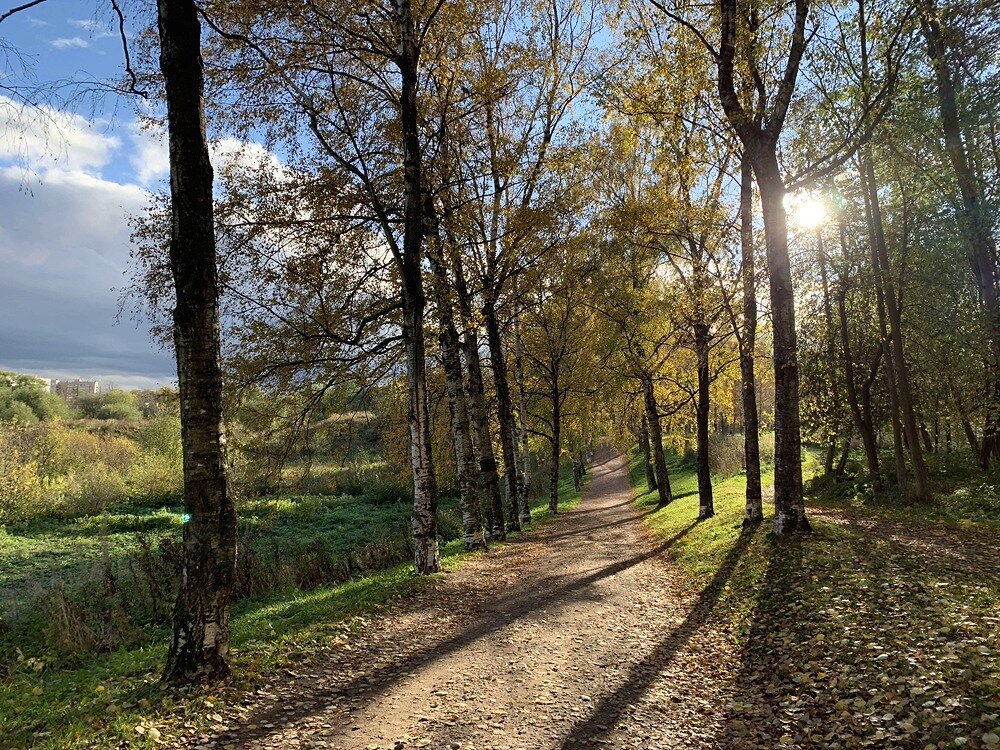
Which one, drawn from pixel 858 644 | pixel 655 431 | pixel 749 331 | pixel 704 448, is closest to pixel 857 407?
pixel 704 448

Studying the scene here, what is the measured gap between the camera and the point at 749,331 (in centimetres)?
1169

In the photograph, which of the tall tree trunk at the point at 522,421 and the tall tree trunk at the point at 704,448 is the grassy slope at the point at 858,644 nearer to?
the tall tree trunk at the point at 704,448

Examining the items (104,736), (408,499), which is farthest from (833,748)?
(408,499)

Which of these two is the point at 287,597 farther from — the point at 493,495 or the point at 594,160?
the point at 594,160

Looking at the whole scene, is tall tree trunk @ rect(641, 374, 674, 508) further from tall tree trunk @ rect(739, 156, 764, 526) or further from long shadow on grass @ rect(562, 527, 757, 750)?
long shadow on grass @ rect(562, 527, 757, 750)

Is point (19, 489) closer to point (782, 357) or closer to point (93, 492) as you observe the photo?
point (93, 492)

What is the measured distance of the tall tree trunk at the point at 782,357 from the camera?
31.0ft

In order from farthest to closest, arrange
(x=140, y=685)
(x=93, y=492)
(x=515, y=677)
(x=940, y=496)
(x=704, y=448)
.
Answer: (x=93, y=492), (x=704, y=448), (x=940, y=496), (x=515, y=677), (x=140, y=685)

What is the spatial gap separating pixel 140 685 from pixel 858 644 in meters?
7.07

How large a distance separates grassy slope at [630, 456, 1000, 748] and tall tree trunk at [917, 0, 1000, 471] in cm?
806

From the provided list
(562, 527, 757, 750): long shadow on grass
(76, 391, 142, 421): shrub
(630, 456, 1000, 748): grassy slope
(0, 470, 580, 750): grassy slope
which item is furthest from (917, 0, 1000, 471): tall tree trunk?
Answer: (76, 391, 142, 421): shrub

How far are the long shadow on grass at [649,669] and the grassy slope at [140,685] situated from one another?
10.6 ft

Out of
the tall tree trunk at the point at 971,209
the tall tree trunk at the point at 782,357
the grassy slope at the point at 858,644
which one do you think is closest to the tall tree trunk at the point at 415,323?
the grassy slope at the point at 858,644

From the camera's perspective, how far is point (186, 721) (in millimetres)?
4352
